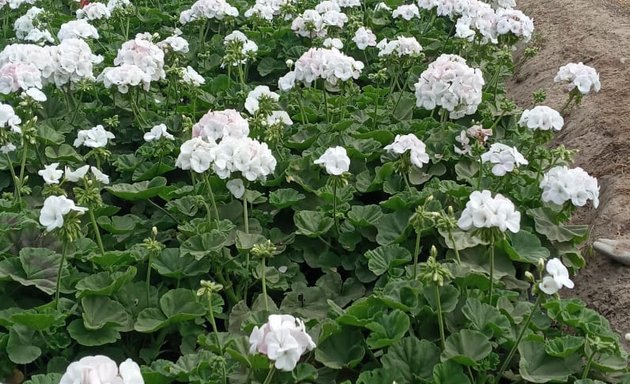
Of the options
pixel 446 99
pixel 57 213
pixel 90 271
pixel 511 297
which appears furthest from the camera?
pixel 446 99

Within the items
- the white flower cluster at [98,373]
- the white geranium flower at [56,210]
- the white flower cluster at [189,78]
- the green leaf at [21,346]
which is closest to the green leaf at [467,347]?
the white flower cluster at [98,373]

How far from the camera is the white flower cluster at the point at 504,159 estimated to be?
148 inches

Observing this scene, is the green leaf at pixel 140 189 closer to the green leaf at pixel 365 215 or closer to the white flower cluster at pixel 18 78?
the white flower cluster at pixel 18 78

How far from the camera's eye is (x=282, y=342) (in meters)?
2.44

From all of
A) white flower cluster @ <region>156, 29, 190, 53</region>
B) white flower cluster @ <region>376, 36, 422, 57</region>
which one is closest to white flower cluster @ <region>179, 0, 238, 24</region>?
white flower cluster @ <region>156, 29, 190, 53</region>

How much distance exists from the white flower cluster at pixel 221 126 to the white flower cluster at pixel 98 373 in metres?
1.70

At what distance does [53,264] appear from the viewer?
11.2 feet

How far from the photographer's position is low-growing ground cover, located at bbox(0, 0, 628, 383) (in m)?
2.93

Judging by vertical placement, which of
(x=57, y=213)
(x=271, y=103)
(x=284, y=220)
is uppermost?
(x=57, y=213)

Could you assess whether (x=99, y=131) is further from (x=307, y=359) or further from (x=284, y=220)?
(x=307, y=359)

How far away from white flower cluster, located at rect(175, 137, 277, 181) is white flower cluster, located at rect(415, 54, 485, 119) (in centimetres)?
120

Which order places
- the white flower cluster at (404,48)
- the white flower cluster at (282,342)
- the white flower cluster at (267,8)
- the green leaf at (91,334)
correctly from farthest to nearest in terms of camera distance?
1. the white flower cluster at (267,8)
2. the white flower cluster at (404,48)
3. the green leaf at (91,334)
4. the white flower cluster at (282,342)

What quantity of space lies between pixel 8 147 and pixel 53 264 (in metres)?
0.85

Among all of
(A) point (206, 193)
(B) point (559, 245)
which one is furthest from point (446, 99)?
(A) point (206, 193)
